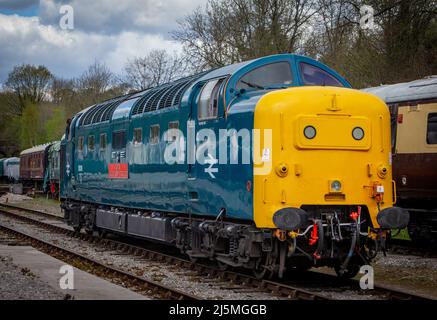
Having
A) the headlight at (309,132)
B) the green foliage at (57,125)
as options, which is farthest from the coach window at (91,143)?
the green foliage at (57,125)

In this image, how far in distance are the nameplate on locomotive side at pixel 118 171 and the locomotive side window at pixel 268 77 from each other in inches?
224

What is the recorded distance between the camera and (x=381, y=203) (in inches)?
446

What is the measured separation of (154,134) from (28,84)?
2871 inches

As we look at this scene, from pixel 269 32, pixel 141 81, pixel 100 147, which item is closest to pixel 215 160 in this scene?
pixel 100 147

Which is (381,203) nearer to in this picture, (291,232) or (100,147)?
(291,232)

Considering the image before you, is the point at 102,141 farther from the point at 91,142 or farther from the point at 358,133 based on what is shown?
the point at 358,133

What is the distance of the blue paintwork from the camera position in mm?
11656

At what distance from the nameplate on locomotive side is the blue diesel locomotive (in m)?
2.61

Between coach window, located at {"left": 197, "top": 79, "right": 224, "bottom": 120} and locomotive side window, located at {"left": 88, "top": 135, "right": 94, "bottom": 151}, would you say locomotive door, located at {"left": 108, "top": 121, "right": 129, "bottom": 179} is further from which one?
coach window, located at {"left": 197, "top": 79, "right": 224, "bottom": 120}

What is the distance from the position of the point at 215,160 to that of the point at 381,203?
2.97m

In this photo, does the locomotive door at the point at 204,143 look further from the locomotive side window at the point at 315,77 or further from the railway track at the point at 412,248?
the railway track at the point at 412,248

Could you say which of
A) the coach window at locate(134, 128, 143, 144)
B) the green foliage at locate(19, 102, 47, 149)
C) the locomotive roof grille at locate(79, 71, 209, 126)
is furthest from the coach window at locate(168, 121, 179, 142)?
the green foliage at locate(19, 102, 47, 149)

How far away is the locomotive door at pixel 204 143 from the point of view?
12375mm

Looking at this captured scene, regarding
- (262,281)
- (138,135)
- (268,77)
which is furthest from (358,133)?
(138,135)
